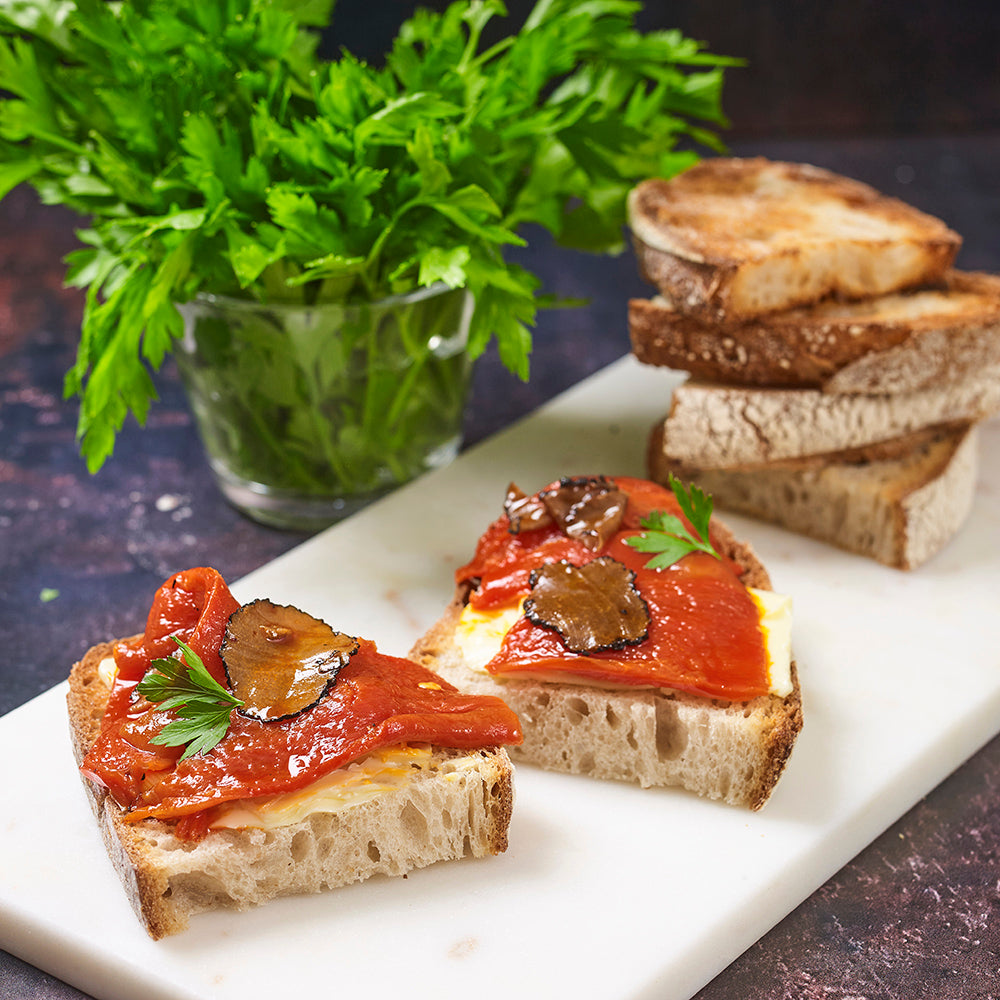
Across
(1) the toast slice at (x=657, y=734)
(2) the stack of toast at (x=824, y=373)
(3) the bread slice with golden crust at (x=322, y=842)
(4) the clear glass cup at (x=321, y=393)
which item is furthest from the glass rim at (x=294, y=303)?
(3) the bread slice with golden crust at (x=322, y=842)

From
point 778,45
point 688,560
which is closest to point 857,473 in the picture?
point 688,560

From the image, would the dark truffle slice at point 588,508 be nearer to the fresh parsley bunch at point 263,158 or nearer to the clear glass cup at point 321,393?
the fresh parsley bunch at point 263,158

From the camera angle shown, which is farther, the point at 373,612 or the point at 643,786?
the point at 373,612

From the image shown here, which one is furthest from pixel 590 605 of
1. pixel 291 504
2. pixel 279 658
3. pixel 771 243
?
pixel 771 243

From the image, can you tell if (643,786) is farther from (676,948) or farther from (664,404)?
(664,404)

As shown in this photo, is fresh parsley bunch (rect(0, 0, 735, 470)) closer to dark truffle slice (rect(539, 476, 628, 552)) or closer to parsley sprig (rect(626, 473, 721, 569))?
dark truffle slice (rect(539, 476, 628, 552))
